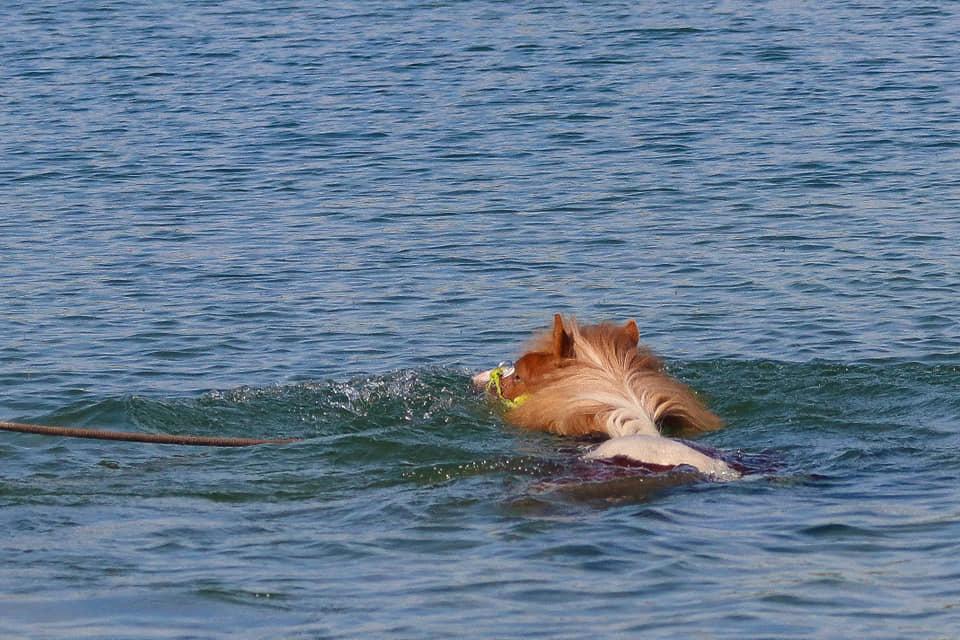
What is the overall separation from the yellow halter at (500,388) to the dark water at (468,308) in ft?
0.46

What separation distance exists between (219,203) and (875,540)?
33.9ft

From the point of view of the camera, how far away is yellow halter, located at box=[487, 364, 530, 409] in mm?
9047

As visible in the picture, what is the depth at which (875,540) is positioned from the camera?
7062mm

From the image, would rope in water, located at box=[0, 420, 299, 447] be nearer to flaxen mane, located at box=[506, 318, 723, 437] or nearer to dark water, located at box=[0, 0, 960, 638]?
dark water, located at box=[0, 0, 960, 638]

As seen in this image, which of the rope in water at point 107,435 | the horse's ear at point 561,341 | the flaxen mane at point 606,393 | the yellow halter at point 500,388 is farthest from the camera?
the yellow halter at point 500,388

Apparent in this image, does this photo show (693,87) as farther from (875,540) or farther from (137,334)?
(875,540)

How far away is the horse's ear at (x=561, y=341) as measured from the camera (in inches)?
345

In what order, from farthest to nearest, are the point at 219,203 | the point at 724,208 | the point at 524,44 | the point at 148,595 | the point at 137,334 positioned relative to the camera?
the point at 524,44, the point at 219,203, the point at 724,208, the point at 137,334, the point at 148,595

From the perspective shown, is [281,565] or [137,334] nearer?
[281,565]

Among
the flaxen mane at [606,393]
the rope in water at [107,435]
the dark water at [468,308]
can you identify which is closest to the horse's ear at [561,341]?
the flaxen mane at [606,393]

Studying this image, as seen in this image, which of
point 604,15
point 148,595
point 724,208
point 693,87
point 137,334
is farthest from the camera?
point 604,15

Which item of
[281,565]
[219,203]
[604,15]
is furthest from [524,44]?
[281,565]

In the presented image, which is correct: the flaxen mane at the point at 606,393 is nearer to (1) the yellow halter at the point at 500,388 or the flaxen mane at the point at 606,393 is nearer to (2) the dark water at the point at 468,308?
(1) the yellow halter at the point at 500,388

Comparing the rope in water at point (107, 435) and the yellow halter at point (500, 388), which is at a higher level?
the rope in water at point (107, 435)
